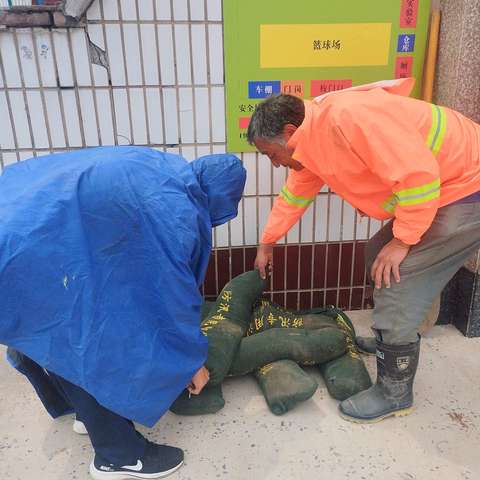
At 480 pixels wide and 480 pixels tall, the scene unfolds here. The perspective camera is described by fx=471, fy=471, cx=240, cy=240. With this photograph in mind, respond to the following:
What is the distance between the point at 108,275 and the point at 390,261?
3.75ft

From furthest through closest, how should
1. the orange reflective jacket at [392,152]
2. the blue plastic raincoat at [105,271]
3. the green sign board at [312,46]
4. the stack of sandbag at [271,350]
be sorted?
the green sign board at [312,46] → the stack of sandbag at [271,350] → the orange reflective jacket at [392,152] → the blue plastic raincoat at [105,271]

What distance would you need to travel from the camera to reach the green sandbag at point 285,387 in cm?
219

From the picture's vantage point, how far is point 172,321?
169cm

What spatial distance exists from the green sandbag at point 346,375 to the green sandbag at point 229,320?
19.3 inches

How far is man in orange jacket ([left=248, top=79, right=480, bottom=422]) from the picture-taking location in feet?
5.73

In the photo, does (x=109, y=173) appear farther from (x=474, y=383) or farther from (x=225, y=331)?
(x=474, y=383)

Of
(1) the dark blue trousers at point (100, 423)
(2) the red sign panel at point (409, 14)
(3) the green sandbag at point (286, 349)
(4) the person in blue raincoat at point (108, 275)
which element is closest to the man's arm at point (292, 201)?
(3) the green sandbag at point (286, 349)

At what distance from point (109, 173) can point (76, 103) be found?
1.23m

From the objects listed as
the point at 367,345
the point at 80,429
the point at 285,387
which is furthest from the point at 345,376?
the point at 80,429

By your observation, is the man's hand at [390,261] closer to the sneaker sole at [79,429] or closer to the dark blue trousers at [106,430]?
the dark blue trousers at [106,430]

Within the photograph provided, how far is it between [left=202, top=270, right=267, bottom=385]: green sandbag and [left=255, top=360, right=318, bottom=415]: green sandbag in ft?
0.70

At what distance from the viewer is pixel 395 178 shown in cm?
172

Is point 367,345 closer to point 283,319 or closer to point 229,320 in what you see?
point 283,319

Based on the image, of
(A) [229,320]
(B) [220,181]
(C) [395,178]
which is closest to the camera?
(C) [395,178]
